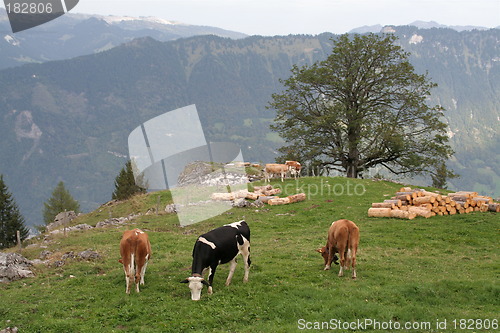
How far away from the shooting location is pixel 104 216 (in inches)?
1633

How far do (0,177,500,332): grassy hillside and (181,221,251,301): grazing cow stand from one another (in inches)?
20.8

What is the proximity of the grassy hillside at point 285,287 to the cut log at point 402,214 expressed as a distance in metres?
1.05

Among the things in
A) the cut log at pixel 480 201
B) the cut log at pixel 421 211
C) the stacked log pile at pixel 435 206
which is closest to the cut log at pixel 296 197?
the stacked log pile at pixel 435 206

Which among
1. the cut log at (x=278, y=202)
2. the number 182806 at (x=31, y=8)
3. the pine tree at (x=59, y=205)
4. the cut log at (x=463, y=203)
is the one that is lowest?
the pine tree at (x=59, y=205)

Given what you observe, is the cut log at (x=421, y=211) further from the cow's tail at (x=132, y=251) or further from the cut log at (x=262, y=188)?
the cow's tail at (x=132, y=251)

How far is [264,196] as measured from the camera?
36.5m

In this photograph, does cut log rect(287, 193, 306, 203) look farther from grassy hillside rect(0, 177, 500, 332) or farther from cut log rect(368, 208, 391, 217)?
grassy hillside rect(0, 177, 500, 332)

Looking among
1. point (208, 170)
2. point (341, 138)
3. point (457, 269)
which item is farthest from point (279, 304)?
point (208, 170)

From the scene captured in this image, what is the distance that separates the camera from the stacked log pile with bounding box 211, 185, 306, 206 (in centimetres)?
3456

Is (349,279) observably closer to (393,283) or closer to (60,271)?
(393,283)

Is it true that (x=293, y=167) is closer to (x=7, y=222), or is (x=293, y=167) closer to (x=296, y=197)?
(x=296, y=197)

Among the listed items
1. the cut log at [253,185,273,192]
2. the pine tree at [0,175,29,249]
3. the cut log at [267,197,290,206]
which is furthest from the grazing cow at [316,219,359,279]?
the pine tree at [0,175,29,249]

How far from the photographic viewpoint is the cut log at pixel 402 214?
89.0ft

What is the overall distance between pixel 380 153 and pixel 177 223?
2891cm
